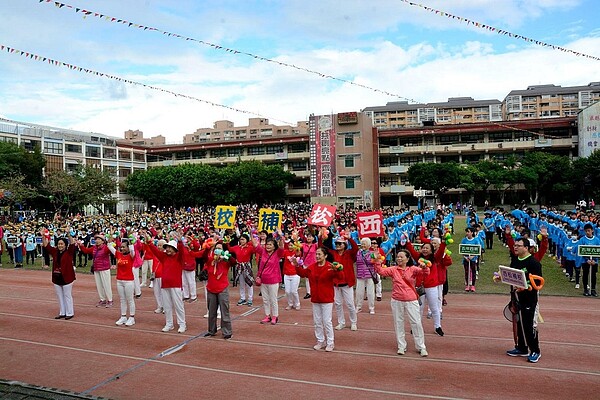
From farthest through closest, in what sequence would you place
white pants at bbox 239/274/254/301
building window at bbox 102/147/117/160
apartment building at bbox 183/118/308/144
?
apartment building at bbox 183/118/308/144 → building window at bbox 102/147/117/160 → white pants at bbox 239/274/254/301

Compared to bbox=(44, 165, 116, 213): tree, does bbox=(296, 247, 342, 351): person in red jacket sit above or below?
below

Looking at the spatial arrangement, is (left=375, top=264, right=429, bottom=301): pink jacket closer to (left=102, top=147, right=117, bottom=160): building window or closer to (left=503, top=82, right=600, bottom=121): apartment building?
(left=102, top=147, right=117, bottom=160): building window

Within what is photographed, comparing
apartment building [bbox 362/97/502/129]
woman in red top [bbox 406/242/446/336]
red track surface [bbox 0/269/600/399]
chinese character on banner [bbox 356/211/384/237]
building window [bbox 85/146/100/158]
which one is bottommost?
red track surface [bbox 0/269/600/399]

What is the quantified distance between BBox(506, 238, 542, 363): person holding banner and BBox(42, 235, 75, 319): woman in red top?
875 centimetres

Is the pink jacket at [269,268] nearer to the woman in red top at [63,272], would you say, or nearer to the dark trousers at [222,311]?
the dark trousers at [222,311]

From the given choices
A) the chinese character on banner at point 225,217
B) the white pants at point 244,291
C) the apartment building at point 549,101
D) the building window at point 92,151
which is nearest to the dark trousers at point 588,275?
the white pants at point 244,291

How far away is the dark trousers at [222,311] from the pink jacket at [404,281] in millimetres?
3001

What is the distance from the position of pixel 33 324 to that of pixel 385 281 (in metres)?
9.17

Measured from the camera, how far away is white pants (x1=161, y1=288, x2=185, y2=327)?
9320 millimetres

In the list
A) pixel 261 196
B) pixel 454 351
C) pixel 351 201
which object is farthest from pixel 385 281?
pixel 261 196

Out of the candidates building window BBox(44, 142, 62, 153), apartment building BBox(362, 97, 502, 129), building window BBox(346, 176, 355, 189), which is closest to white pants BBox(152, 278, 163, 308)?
building window BBox(346, 176, 355, 189)

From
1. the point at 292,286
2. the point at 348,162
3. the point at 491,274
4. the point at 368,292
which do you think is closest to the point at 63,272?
the point at 292,286

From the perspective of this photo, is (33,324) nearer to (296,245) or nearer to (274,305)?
(274,305)

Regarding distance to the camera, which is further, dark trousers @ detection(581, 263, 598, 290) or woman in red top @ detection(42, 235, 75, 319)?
dark trousers @ detection(581, 263, 598, 290)
